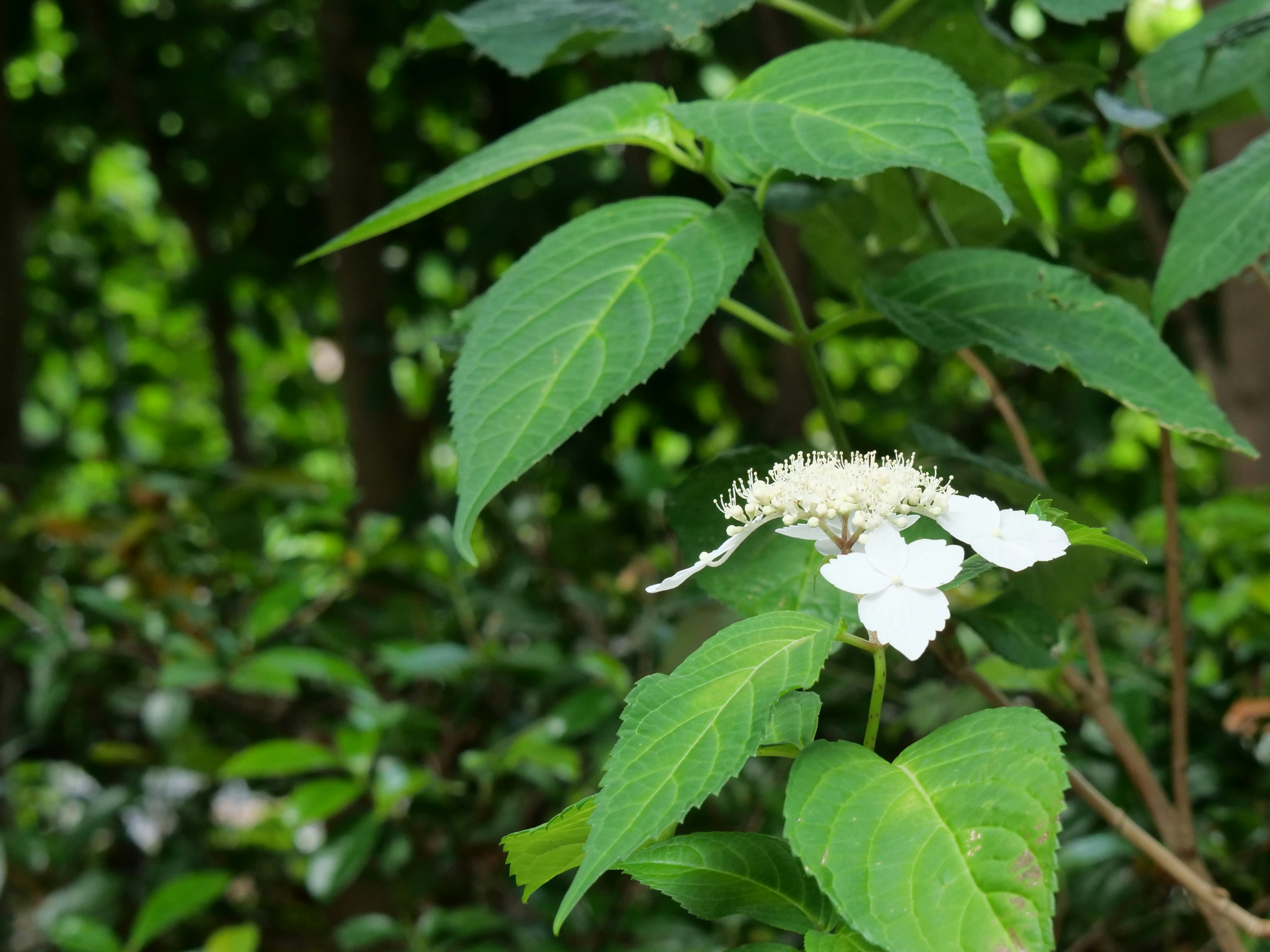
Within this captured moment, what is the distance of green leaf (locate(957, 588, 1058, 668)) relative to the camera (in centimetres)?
61

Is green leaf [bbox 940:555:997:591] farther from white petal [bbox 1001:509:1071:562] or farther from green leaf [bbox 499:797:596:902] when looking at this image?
green leaf [bbox 499:797:596:902]

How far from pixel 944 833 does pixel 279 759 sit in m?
0.85

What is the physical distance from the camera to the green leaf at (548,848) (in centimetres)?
41

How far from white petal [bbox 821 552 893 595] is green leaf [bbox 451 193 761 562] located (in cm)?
12

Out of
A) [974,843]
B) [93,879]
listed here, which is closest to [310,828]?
[93,879]

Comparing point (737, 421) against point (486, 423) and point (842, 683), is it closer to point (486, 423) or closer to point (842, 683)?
point (842, 683)

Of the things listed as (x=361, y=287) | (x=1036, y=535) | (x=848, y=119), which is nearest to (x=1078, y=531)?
(x=1036, y=535)

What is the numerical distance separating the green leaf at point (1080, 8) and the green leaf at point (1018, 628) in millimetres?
334

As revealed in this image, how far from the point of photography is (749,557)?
579 mm

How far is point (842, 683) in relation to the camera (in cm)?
102

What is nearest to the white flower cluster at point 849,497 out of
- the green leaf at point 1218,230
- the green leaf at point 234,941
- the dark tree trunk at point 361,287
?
the green leaf at point 1218,230

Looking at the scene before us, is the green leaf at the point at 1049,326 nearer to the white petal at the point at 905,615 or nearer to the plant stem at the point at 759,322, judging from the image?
the plant stem at the point at 759,322

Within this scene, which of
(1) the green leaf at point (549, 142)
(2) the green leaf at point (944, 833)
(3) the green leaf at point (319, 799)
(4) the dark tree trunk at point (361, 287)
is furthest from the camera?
(4) the dark tree trunk at point (361, 287)

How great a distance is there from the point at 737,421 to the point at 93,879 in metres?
1.10
